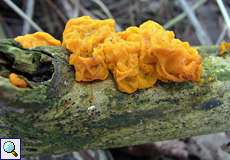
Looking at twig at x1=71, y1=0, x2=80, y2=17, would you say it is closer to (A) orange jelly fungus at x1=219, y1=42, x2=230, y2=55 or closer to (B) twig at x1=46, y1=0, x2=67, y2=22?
(B) twig at x1=46, y1=0, x2=67, y2=22

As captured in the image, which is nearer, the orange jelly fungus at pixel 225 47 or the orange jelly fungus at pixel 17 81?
the orange jelly fungus at pixel 17 81

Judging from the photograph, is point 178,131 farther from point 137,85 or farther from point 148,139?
point 137,85

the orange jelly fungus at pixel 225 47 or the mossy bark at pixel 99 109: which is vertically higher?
the orange jelly fungus at pixel 225 47

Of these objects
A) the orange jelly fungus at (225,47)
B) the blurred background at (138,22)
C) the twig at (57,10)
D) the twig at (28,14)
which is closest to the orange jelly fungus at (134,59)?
the orange jelly fungus at (225,47)

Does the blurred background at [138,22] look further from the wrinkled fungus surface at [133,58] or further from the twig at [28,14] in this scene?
the wrinkled fungus surface at [133,58]

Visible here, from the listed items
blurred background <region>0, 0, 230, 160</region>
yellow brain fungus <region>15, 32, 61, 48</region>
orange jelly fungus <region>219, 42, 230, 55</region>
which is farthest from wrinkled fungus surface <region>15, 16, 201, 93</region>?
blurred background <region>0, 0, 230, 160</region>

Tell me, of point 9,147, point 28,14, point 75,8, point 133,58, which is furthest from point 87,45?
point 75,8

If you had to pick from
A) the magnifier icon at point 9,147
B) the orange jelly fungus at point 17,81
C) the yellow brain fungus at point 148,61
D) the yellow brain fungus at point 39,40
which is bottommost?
the magnifier icon at point 9,147
